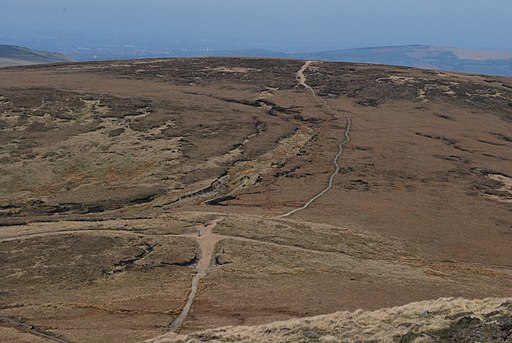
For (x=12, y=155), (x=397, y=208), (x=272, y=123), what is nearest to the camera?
(x=397, y=208)

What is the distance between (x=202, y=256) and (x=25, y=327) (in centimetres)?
1159

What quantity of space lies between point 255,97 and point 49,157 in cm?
3286

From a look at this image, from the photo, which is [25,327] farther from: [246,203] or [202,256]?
[246,203]

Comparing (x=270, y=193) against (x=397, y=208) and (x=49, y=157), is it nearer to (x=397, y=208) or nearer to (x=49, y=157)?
(x=397, y=208)

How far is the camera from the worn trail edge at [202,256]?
26.2 m

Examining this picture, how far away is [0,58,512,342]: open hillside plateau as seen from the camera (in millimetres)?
27094

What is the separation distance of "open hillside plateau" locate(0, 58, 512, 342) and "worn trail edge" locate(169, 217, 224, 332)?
5.5 inches

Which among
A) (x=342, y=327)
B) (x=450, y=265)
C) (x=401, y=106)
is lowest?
(x=450, y=265)

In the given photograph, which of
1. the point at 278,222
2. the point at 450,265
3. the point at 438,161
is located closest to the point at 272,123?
the point at 438,161

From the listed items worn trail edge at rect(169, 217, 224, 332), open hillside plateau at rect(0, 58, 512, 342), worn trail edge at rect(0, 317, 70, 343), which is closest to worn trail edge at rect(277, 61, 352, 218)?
open hillside plateau at rect(0, 58, 512, 342)

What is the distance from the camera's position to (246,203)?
4750cm

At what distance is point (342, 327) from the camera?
22031 mm

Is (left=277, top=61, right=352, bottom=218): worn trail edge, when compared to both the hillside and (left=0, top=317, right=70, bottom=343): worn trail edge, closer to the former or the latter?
the hillside

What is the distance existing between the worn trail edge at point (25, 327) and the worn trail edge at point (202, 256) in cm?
495
